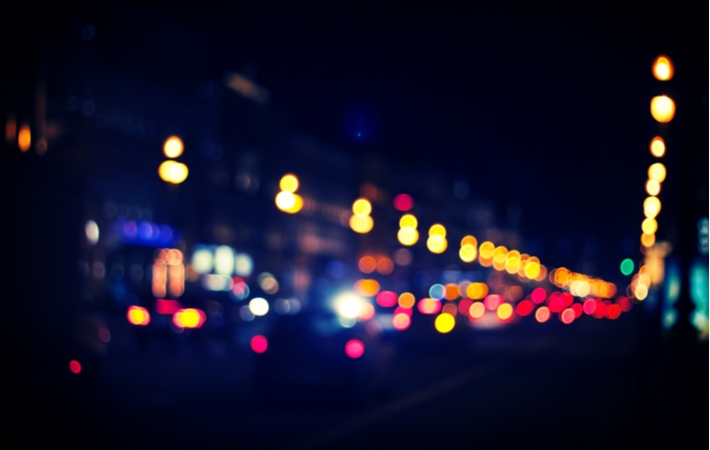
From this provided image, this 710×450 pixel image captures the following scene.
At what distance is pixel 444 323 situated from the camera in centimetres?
3306

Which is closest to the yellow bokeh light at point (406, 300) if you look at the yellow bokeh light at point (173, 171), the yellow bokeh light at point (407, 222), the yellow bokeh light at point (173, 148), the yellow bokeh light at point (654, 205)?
the yellow bokeh light at point (407, 222)

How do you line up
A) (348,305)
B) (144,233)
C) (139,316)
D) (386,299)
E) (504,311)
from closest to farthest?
(348,305) → (139,316) → (386,299) → (144,233) → (504,311)

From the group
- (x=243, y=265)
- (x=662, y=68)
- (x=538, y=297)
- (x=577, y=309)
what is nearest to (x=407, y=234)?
(x=662, y=68)

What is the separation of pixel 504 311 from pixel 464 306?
26.4ft

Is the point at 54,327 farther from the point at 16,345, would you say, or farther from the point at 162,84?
the point at 162,84

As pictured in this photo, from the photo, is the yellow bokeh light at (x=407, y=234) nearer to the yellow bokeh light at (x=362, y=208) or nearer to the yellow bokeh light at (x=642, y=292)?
the yellow bokeh light at (x=362, y=208)

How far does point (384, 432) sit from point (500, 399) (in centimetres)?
506

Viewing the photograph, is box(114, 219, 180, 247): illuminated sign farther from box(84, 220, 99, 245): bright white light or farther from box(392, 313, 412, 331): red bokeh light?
box(392, 313, 412, 331): red bokeh light

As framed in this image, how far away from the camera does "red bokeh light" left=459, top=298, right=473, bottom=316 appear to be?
130ft

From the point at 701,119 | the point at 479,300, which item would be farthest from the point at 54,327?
the point at 479,300

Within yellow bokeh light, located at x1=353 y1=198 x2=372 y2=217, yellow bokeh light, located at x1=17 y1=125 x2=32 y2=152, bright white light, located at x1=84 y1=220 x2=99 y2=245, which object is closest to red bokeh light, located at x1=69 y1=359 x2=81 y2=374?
yellow bokeh light, located at x1=17 y1=125 x2=32 y2=152

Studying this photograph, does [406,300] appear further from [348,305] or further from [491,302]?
[348,305]

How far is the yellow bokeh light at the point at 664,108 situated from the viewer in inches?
723

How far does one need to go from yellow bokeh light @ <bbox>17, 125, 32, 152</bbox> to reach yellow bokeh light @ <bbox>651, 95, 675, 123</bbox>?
11.6m
